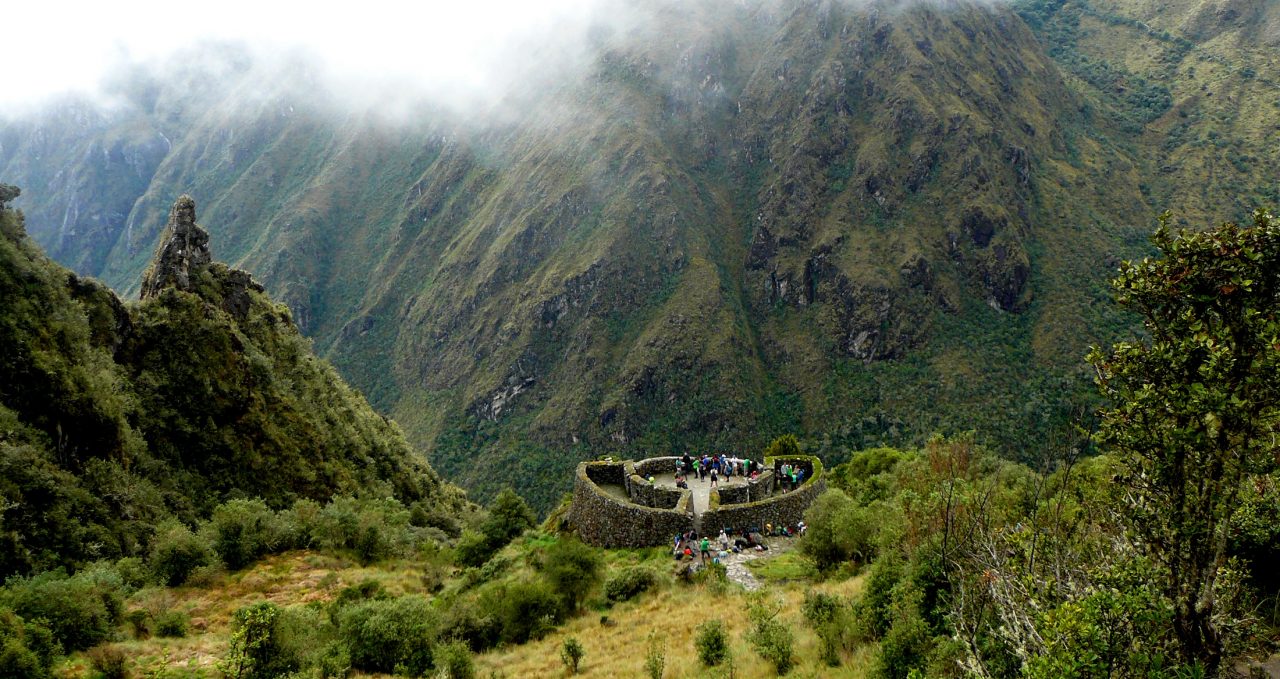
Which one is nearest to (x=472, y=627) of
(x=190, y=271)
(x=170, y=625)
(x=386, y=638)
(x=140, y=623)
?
(x=386, y=638)

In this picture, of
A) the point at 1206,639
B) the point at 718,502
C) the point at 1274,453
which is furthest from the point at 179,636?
the point at 1274,453

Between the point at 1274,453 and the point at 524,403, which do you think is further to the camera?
the point at 524,403

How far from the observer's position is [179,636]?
53.2ft

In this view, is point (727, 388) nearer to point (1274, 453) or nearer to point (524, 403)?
point (524, 403)

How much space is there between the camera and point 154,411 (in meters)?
29.1

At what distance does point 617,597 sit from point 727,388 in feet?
351

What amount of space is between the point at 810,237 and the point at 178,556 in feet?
495

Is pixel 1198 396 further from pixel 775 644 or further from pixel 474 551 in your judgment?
pixel 474 551

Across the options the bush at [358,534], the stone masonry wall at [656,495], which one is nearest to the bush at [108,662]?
the bush at [358,534]

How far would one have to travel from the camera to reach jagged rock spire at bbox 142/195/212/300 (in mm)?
36406

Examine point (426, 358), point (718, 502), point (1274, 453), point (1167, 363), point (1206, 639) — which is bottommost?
point (718, 502)

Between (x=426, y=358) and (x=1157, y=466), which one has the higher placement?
(x=426, y=358)

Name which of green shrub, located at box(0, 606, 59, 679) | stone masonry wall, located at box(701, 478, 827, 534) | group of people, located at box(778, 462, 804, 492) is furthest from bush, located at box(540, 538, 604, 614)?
green shrub, located at box(0, 606, 59, 679)

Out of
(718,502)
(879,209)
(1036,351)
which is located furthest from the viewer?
(879,209)
